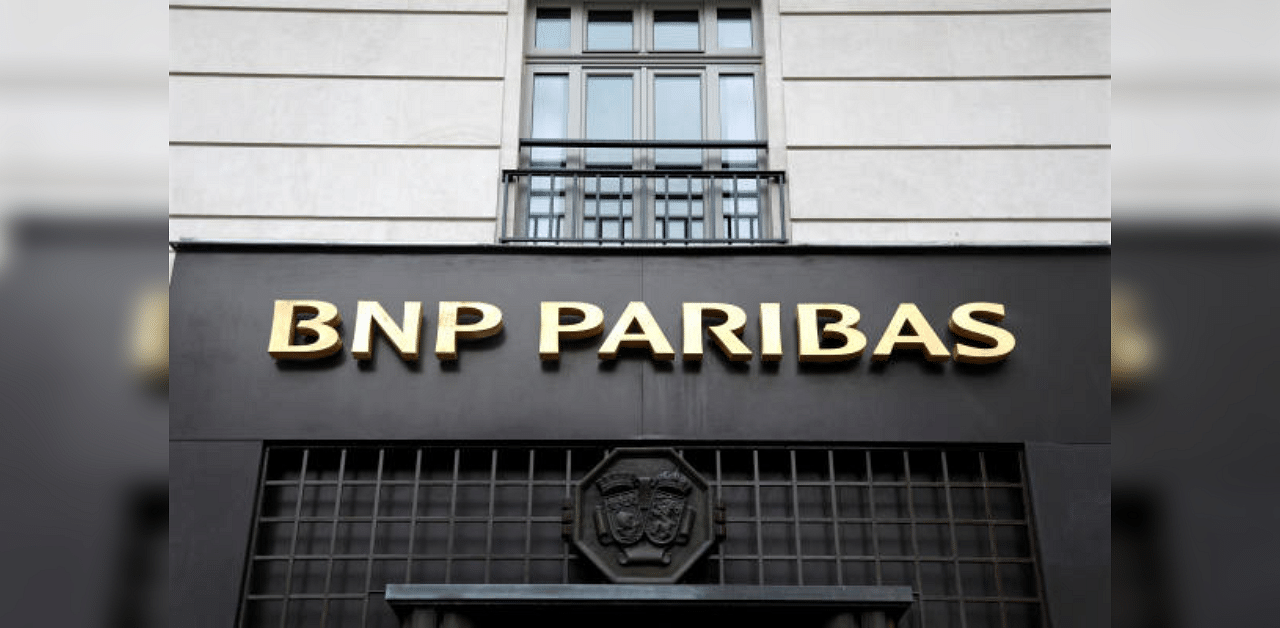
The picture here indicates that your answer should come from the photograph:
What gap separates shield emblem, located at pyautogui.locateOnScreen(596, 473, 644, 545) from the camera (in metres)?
7.14

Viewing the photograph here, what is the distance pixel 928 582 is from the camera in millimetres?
7246

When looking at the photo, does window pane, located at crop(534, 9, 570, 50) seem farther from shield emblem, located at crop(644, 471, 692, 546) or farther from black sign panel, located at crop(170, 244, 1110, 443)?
shield emblem, located at crop(644, 471, 692, 546)

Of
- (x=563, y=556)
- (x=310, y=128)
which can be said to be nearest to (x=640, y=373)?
(x=563, y=556)

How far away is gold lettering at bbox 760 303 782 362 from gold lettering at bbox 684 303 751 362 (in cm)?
12

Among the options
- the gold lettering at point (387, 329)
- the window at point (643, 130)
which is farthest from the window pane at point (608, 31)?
the gold lettering at point (387, 329)

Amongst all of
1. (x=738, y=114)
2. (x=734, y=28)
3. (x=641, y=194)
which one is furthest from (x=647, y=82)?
(x=641, y=194)

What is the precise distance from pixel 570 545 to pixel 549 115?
368 centimetres

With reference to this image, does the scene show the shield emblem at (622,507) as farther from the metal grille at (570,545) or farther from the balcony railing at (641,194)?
the balcony railing at (641,194)

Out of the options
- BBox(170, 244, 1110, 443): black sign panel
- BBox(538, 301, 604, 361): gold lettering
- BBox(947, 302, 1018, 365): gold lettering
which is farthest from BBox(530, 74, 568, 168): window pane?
BBox(947, 302, 1018, 365): gold lettering

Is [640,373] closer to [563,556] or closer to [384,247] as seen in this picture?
[563,556]

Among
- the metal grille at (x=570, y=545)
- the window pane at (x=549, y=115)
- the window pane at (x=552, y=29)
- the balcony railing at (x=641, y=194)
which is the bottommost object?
the metal grille at (x=570, y=545)

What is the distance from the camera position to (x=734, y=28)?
932cm

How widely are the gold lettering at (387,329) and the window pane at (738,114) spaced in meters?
2.90

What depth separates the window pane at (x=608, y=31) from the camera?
925cm
